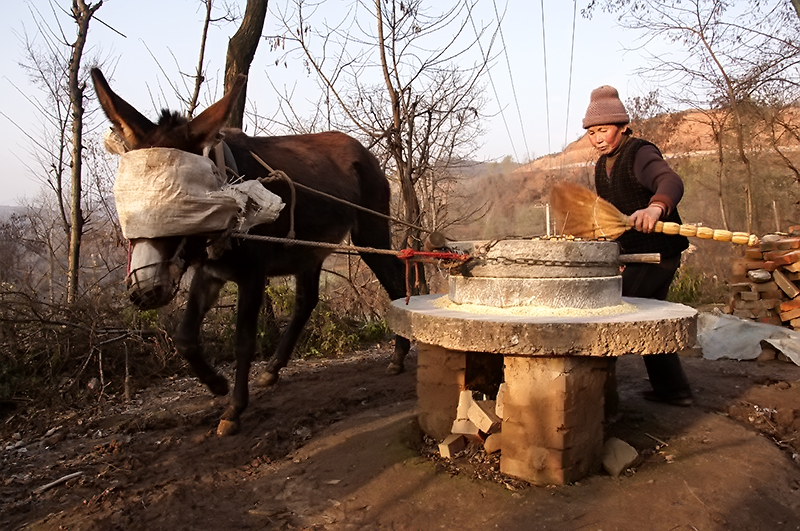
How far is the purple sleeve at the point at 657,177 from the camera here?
3022 millimetres

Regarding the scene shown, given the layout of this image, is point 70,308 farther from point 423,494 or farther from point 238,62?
point 423,494

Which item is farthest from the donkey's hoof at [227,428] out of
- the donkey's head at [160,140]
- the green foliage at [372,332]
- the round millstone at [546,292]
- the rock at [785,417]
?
the rock at [785,417]

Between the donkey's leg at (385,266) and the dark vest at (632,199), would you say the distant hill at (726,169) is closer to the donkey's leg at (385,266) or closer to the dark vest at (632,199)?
the donkey's leg at (385,266)

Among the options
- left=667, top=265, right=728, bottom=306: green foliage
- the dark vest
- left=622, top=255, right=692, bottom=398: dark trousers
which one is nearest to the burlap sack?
the dark vest

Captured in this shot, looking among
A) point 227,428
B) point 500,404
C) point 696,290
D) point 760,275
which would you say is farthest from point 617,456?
point 696,290

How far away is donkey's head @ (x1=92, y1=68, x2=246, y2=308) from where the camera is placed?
9.66ft

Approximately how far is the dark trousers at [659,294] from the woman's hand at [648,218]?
854mm

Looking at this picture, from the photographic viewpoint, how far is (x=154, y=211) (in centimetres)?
289

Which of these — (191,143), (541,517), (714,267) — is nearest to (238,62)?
(191,143)

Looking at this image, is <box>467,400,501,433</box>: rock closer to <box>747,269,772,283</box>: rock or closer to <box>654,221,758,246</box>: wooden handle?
<box>654,221,758,246</box>: wooden handle

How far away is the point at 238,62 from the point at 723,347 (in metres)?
6.03

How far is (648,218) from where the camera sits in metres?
2.83

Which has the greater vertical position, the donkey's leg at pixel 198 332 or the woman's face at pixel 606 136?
the woman's face at pixel 606 136

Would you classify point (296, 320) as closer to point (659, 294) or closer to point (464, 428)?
point (464, 428)
